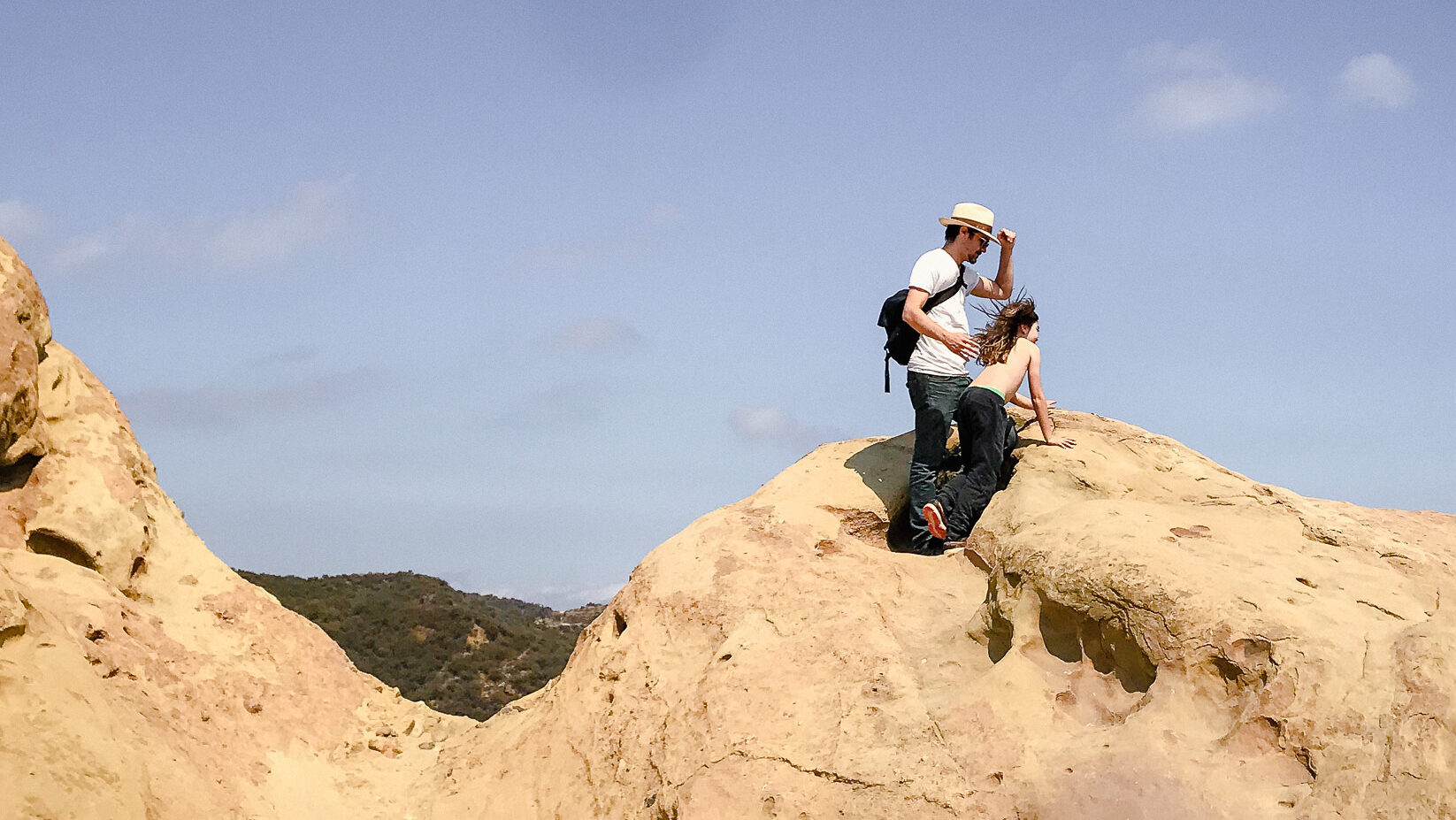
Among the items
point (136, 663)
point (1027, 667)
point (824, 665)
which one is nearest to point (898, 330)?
point (824, 665)

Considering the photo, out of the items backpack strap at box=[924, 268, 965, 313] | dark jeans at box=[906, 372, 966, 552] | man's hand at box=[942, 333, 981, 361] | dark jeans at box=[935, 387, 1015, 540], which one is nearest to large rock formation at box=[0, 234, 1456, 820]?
dark jeans at box=[935, 387, 1015, 540]

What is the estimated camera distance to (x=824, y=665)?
6.06m

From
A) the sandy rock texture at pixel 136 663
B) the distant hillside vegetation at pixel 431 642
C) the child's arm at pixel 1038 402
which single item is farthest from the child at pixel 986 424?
the distant hillside vegetation at pixel 431 642

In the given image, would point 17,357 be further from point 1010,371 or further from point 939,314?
Answer: point 1010,371

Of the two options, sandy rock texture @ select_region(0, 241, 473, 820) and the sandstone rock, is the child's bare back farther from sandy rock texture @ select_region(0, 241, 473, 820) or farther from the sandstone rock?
the sandstone rock

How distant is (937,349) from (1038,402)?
31.4 inches

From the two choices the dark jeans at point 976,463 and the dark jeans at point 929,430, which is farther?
the dark jeans at point 929,430

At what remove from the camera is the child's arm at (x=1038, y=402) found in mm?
7660

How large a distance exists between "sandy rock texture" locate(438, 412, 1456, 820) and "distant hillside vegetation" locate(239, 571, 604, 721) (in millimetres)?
12573

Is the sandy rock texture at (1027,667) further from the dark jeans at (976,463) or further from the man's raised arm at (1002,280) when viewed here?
the man's raised arm at (1002,280)

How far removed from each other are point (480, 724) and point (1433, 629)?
603 cm

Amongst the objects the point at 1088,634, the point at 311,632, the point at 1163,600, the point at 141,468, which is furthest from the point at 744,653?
the point at 141,468

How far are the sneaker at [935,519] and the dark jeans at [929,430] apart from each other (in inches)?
8.4

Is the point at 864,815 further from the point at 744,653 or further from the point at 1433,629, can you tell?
the point at 1433,629
